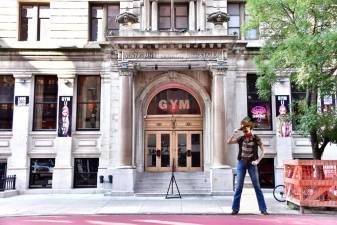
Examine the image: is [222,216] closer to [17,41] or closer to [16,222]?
[16,222]

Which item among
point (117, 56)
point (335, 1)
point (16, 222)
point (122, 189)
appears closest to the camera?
point (16, 222)

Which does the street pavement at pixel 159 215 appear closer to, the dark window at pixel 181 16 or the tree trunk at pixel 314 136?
the tree trunk at pixel 314 136

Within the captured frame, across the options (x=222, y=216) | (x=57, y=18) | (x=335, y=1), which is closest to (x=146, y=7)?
(x=57, y=18)

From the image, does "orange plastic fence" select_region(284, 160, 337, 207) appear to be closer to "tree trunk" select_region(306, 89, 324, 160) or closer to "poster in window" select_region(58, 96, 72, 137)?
"tree trunk" select_region(306, 89, 324, 160)

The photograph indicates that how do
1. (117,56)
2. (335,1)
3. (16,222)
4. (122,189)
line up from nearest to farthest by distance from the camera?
(16,222) → (335,1) → (122,189) → (117,56)

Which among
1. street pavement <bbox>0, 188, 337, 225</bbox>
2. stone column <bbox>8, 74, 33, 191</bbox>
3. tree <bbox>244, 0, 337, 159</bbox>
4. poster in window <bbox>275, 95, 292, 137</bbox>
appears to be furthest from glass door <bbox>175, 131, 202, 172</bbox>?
stone column <bbox>8, 74, 33, 191</bbox>

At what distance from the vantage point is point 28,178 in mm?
19984

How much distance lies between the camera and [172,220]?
10.3 meters

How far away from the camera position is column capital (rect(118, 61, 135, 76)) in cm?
1858

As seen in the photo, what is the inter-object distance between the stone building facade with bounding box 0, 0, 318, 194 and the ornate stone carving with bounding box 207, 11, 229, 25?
0.16ft

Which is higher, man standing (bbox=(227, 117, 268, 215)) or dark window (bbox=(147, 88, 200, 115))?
dark window (bbox=(147, 88, 200, 115))

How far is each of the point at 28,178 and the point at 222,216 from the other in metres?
12.5

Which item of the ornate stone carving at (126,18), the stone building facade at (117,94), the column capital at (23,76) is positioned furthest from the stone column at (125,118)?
the column capital at (23,76)

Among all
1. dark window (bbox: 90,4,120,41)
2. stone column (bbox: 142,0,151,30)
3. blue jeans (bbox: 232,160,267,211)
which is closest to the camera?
blue jeans (bbox: 232,160,267,211)
